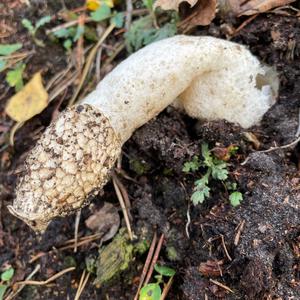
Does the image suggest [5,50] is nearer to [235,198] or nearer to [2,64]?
[2,64]

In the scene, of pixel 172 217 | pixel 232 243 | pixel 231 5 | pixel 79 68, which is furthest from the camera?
pixel 79 68

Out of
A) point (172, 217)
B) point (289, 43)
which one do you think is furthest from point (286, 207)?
point (289, 43)

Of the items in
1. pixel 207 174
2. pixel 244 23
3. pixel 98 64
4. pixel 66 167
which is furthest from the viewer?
pixel 98 64

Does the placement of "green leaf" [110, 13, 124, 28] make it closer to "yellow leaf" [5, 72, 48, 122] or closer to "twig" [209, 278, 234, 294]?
"yellow leaf" [5, 72, 48, 122]

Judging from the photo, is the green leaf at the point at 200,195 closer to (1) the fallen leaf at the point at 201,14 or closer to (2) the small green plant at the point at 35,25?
(1) the fallen leaf at the point at 201,14

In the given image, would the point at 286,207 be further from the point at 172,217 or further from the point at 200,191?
the point at 172,217

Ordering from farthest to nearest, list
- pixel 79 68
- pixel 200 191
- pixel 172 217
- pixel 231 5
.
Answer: pixel 79 68 < pixel 231 5 < pixel 172 217 < pixel 200 191

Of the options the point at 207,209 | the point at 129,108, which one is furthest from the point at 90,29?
the point at 207,209
